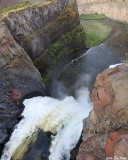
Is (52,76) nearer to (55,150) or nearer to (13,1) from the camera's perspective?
(55,150)


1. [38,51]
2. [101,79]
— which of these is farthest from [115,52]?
[101,79]

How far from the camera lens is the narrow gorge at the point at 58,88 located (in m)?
26.2

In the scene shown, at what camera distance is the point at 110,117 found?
84.7ft

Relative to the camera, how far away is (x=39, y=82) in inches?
1693

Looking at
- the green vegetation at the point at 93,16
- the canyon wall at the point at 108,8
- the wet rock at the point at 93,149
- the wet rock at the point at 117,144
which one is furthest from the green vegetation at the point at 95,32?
the wet rock at the point at 117,144

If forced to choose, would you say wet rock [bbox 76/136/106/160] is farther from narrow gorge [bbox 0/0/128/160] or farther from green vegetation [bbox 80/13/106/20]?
green vegetation [bbox 80/13/106/20]

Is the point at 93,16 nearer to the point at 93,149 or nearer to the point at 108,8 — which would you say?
the point at 108,8

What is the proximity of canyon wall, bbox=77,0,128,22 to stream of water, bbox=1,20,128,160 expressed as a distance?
31954mm

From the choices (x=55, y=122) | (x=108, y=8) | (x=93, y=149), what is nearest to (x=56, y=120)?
(x=55, y=122)

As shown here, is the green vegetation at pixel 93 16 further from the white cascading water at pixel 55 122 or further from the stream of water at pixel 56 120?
the white cascading water at pixel 55 122

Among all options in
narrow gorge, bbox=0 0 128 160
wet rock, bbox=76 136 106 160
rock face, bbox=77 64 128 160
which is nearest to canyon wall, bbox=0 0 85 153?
narrow gorge, bbox=0 0 128 160

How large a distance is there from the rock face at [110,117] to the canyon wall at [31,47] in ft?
36.2

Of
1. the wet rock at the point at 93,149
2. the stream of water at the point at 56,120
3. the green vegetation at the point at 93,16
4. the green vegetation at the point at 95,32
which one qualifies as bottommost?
the green vegetation at the point at 93,16

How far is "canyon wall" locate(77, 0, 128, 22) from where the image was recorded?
79.4 m
